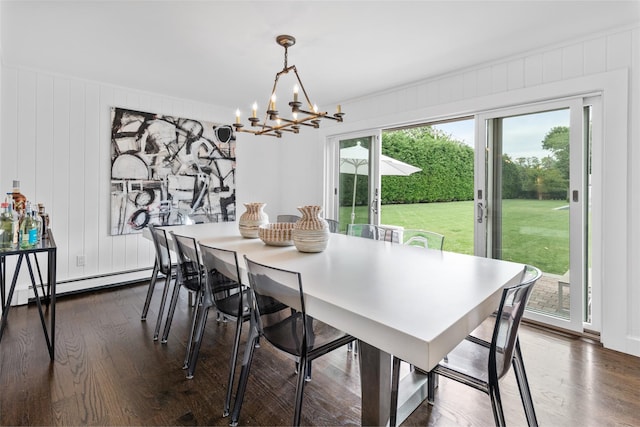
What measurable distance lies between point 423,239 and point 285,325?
1384mm

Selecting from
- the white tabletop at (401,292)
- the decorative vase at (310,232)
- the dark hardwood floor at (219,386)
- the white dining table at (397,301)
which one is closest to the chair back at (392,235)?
the white tabletop at (401,292)

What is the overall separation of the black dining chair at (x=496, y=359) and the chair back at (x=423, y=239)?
0.94m

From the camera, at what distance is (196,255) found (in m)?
1.99

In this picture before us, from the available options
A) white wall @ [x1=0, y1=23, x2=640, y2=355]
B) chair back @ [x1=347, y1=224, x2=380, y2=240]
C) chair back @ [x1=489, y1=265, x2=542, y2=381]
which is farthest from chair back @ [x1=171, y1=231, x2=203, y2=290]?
white wall @ [x1=0, y1=23, x2=640, y2=355]

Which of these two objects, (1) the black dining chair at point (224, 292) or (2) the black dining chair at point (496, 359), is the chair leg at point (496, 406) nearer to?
(2) the black dining chair at point (496, 359)

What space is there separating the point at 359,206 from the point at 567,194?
2.26 m

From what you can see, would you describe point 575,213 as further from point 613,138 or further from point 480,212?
point 480,212

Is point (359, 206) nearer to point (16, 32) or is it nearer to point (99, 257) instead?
point (99, 257)

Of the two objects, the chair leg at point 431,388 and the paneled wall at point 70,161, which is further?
the paneled wall at point 70,161

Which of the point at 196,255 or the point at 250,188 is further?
the point at 250,188

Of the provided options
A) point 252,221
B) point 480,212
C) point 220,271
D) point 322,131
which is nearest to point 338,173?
point 322,131

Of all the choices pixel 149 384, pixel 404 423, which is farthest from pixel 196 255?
pixel 404 423

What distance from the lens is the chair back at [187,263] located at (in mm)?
2113

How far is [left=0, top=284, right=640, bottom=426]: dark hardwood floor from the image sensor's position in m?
1.62
